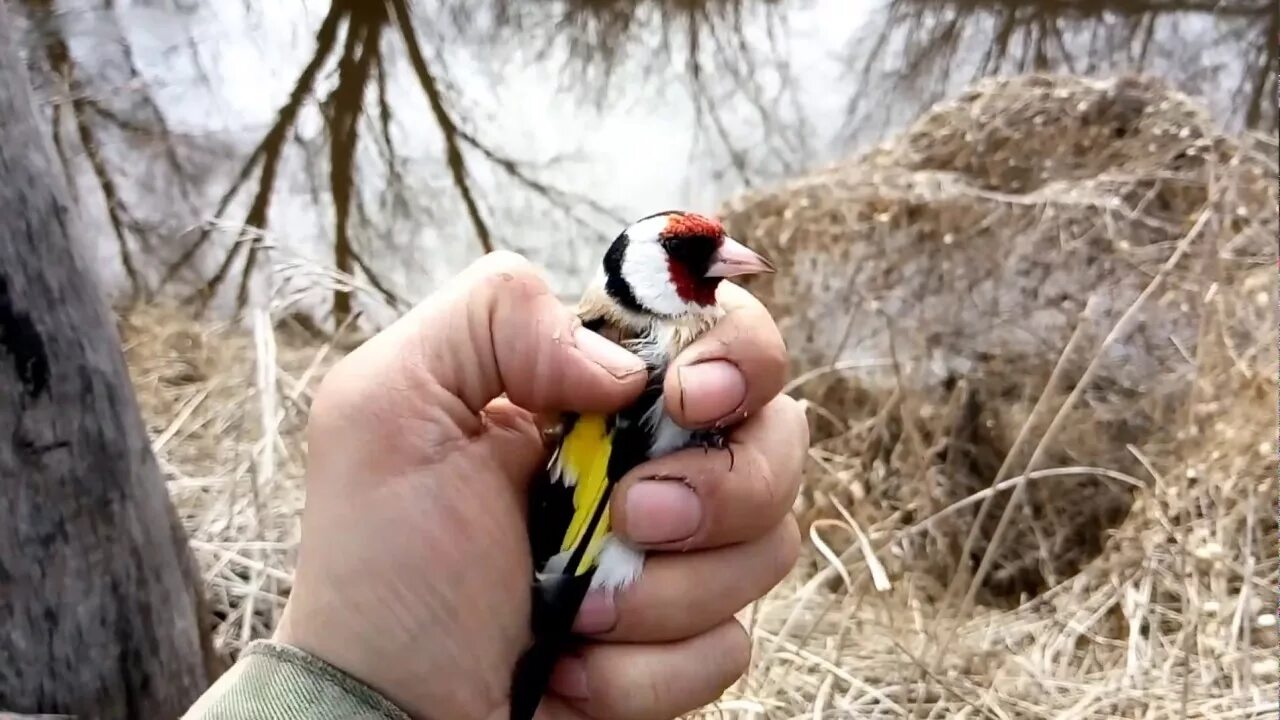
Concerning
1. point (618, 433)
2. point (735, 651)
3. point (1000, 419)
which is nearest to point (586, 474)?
point (618, 433)

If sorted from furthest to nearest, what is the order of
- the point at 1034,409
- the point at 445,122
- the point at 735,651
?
the point at 445,122
the point at 1034,409
the point at 735,651

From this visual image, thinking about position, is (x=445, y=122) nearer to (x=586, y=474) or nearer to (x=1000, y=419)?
(x=1000, y=419)

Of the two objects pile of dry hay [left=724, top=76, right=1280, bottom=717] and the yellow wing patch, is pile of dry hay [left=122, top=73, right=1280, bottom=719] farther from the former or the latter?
the yellow wing patch

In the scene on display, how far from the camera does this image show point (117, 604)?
38.7 inches

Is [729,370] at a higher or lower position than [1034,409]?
higher

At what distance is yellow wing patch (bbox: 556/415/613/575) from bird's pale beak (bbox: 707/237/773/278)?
0.17 metres

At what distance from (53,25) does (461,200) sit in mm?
1427

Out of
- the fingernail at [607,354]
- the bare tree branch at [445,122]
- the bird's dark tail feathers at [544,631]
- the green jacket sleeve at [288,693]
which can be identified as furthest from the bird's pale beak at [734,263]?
the bare tree branch at [445,122]

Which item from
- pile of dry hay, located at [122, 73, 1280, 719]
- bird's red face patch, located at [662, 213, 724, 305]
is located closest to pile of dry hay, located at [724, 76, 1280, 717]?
pile of dry hay, located at [122, 73, 1280, 719]

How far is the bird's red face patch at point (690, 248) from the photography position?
87 cm

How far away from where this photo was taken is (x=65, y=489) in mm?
913

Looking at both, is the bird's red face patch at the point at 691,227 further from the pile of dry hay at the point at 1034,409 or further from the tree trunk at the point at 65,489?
the tree trunk at the point at 65,489

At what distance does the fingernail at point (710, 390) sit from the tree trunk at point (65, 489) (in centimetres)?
58

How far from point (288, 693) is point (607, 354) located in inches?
15.8
